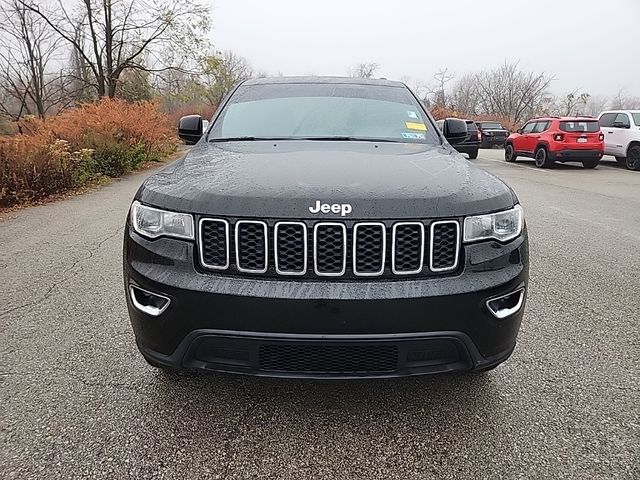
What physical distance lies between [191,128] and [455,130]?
1.98 meters

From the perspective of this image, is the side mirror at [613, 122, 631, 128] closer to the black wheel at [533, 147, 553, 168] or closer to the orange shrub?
the black wheel at [533, 147, 553, 168]

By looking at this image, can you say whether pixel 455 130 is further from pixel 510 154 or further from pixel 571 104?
pixel 571 104

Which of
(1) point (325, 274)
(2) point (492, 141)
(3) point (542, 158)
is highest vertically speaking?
(1) point (325, 274)

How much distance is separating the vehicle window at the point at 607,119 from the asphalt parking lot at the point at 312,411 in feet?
47.9

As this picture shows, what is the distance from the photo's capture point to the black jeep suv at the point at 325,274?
70.2 inches

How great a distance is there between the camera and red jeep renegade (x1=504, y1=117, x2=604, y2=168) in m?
14.4

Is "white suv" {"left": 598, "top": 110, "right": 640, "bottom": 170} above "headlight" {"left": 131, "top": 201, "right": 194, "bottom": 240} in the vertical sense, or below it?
below

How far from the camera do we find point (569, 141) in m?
14.5

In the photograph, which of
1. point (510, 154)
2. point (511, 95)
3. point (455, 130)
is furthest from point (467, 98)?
point (455, 130)

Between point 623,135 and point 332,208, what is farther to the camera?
point 623,135

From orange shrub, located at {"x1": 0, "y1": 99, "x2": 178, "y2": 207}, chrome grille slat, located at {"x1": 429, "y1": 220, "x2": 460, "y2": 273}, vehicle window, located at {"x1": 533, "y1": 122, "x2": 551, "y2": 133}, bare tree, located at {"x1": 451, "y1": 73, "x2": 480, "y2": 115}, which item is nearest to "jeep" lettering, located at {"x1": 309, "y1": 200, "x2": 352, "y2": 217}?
chrome grille slat, located at {"x1": 429, "y1": 220, "x2": 460, "y2": 273}

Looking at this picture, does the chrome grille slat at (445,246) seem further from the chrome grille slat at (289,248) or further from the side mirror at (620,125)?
the side mirror at (620,125)

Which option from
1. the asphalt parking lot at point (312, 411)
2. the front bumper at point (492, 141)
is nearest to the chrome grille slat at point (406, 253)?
the asphalt parking lot at point (312, 411)

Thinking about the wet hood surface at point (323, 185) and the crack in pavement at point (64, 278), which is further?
the crack in pavement at point (64, 278)
